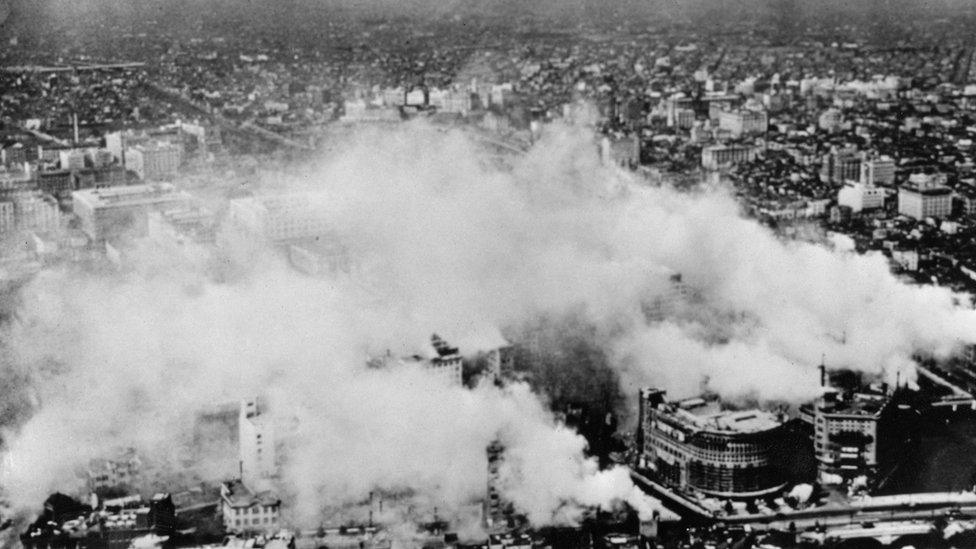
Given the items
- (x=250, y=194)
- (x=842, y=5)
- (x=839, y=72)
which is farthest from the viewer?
(x=839, y=72)

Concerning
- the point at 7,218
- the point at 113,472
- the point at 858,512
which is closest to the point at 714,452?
the point at 858,512

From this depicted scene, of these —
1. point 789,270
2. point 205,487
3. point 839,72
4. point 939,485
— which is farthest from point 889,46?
point 205,487

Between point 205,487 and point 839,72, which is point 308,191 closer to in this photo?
point 205,487

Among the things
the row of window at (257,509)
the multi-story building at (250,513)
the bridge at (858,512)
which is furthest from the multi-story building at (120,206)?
the bridge at (858,512)

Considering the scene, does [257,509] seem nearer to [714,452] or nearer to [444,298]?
[714,452]

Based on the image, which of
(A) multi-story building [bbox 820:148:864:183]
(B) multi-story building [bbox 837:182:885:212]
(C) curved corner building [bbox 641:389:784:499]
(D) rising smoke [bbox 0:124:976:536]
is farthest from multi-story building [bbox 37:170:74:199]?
(A) multi-story building [bbox 820:148:864:183]

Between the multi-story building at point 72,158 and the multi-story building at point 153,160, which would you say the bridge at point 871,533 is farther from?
the multi-story building at point 72,158

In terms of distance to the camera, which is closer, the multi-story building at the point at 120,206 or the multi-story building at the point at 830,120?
the multi-story building at the point at 120,206
